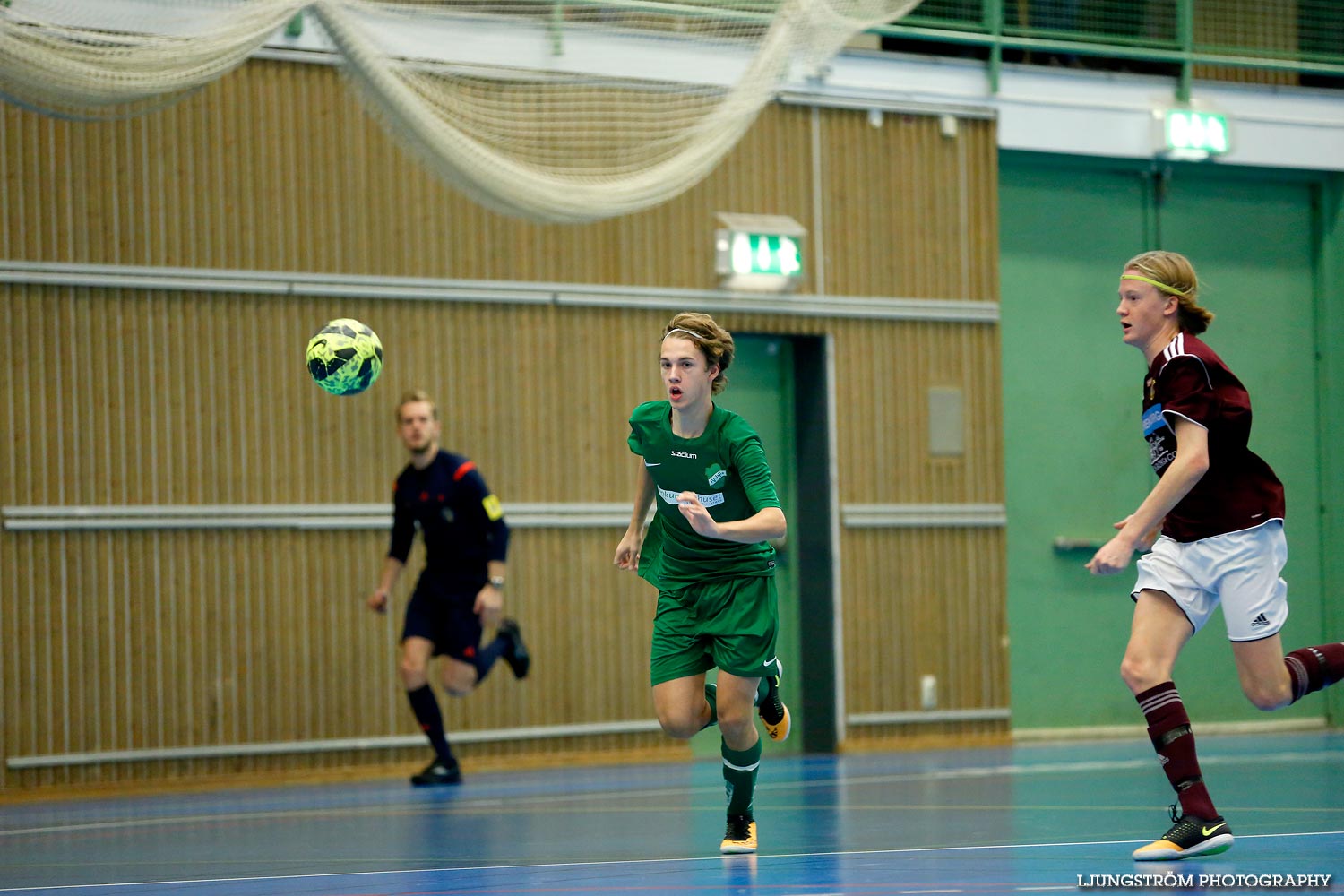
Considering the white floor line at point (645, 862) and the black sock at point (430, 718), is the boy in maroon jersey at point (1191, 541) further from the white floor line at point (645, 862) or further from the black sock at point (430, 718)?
the black sock at point (430, 718)

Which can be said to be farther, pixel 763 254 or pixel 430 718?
pixel 763 254

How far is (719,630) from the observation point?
5.65m

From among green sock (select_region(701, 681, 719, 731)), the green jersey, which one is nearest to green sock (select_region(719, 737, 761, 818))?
green sock (select_region(701, 681, 719, 731))

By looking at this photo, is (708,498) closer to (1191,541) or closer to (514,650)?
(1191,541)

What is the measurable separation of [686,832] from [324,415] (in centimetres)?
484

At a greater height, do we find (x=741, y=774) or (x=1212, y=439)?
(x=1212, y=439)

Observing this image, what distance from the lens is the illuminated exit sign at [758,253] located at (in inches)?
453

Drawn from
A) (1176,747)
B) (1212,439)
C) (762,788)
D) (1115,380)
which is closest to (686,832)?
(762,788)

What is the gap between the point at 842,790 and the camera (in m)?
8.35

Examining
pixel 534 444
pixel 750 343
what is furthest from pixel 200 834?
pixel 750 343

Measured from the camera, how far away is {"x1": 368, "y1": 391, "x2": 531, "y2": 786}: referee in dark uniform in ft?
30.3

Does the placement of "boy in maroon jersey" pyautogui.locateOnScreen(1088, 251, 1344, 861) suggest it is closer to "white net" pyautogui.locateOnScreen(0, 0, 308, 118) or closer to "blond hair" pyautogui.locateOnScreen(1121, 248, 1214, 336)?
"blond hair" pyautogui.locateOnScreen(1121, 248, 1214, 336)

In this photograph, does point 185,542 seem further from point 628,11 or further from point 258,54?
point 628,11

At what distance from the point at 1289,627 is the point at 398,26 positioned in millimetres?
9160
